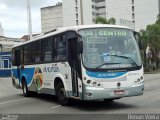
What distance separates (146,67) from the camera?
54.2m

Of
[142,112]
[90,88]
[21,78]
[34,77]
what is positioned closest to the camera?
[142,112]

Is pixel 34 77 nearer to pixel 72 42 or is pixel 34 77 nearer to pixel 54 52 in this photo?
pixel 54 52

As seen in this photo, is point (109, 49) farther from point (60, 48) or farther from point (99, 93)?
point (60, 48)

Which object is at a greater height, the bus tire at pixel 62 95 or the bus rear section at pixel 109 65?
the bus rear section at pixel 109 65

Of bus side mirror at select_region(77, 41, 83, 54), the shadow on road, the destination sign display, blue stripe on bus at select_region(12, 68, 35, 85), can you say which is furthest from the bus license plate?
blue stripe on bus at select_region(12, 68, 35, 85)

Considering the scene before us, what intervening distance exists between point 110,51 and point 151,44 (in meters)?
42.6

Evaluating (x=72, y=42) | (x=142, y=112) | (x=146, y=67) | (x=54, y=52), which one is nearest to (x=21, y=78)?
(x=54, y=52)

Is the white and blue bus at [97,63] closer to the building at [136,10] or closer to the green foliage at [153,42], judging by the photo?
the green foliage at [153,42]

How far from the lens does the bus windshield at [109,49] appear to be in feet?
45.8

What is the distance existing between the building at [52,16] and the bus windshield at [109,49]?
458ft

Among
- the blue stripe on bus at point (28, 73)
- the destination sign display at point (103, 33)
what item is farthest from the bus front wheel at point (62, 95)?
the blue stripe on bus at point (28, 73)

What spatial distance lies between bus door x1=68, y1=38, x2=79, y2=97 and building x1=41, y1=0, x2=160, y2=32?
10329cm

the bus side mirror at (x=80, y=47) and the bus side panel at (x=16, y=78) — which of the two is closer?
the bus side mirror at (x=80, y=47)

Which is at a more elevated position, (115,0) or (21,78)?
(115,0)
